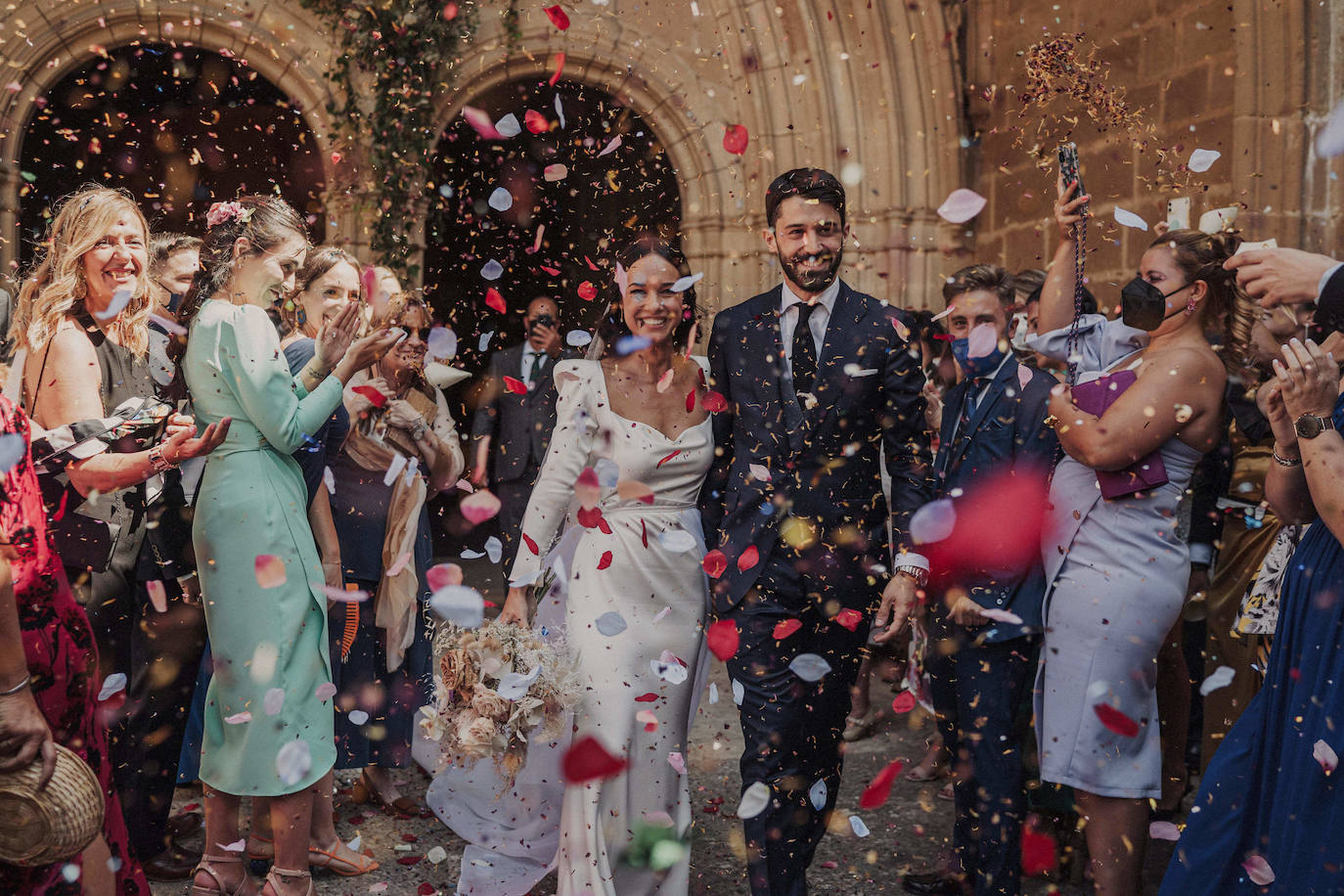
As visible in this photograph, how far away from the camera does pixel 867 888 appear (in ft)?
11.1

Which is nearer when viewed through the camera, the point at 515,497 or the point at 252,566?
the point at 252,566

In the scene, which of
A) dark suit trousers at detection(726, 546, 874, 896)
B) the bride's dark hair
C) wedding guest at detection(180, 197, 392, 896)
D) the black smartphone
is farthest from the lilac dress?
wedding guest at detection(180, 197, 392, 896)

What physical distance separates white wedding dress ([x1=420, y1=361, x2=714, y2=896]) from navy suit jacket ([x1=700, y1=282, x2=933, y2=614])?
152 mm

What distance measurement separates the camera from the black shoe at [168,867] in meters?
3.40

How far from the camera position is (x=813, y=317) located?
3.19 meters

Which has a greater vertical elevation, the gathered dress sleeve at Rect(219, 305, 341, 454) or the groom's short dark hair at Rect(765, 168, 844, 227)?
the groom's short dark hair at Rect(765, 168, 844, 227)

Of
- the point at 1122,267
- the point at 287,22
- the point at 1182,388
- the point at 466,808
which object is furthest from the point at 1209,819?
the point at 287,22

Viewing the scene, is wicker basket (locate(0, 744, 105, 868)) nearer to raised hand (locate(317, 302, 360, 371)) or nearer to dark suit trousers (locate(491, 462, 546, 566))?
raised hand (locate(317, 302, 360, 371))

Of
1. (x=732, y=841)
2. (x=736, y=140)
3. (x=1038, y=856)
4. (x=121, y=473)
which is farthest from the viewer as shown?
(x=736, y=140)

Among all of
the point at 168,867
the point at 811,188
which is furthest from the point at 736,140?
the point at 168,867

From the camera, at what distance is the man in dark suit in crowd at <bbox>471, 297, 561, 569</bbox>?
6.03m

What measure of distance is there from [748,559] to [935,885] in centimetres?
124

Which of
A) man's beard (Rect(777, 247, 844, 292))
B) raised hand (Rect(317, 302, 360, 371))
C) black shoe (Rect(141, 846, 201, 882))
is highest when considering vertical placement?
man's beard (Rect(777, 247, 844, 292))

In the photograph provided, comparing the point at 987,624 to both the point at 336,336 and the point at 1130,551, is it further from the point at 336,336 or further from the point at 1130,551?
the point at 336,336
